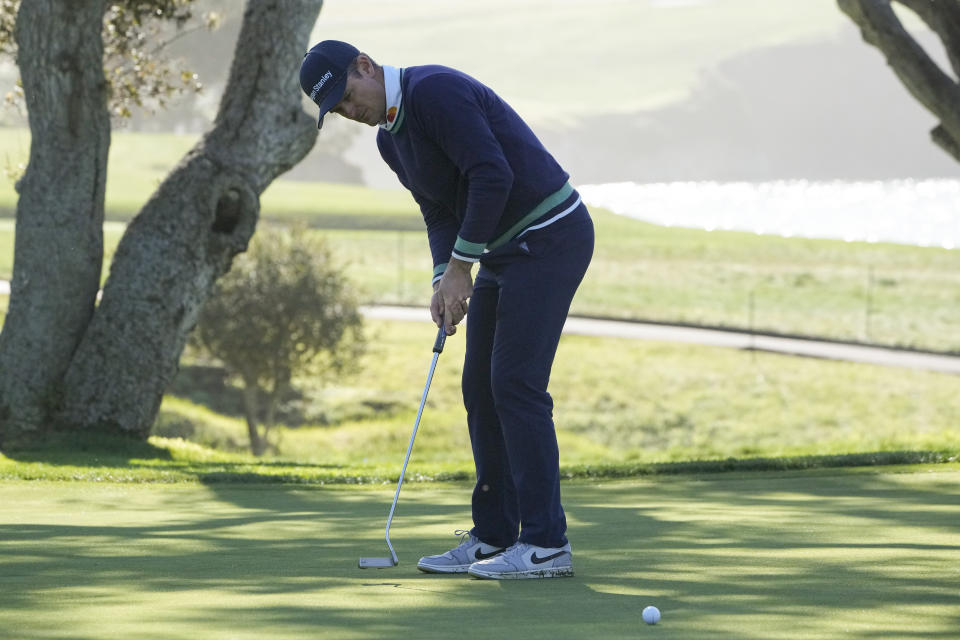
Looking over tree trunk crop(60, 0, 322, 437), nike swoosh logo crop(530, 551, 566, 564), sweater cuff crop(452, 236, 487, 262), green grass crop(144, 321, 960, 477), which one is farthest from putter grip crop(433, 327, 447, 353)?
green grass crop(144, 321, 960, 477)

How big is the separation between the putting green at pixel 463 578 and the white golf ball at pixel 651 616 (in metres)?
0.04

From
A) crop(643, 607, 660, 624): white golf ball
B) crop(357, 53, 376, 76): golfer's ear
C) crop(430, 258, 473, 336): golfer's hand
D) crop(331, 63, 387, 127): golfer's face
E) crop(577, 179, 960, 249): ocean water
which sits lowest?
crop(643, 607, 660, 624): white golf ball

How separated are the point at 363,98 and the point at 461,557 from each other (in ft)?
5.88

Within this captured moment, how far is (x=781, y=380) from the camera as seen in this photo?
3006 centimetres

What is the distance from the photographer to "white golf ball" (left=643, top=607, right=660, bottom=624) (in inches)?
166

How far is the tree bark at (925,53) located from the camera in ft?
41.6

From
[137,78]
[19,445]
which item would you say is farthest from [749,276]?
[19,445]

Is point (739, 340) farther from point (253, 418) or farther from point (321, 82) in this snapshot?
point (321, 82)

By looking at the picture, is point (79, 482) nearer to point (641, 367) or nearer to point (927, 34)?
point (641, 367)

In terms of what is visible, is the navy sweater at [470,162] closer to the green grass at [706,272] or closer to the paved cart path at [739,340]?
the green grass at [706,272]

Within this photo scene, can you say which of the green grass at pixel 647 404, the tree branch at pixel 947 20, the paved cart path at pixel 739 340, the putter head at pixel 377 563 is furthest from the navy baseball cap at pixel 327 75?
the paved cart path at pixel 739 340

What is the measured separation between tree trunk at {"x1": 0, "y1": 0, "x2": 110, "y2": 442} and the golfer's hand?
7.82m

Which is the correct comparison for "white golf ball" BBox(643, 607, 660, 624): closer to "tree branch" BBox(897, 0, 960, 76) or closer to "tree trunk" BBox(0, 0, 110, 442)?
"tree trunk" BBox(0, 0, 110, 442)

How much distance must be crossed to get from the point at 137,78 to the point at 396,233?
4067cm
